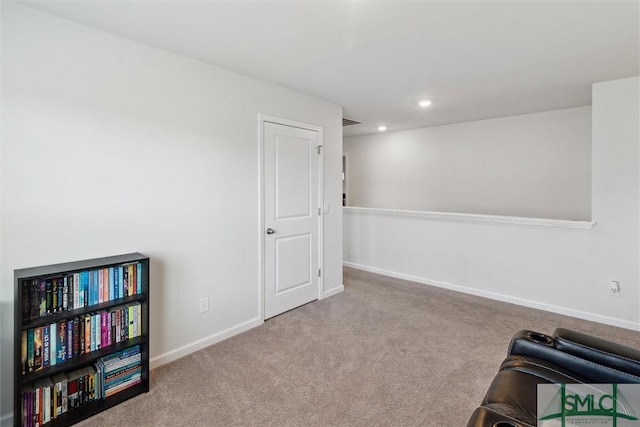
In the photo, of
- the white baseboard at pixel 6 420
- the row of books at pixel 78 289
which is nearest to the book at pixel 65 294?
the row of books at pixel 78 289

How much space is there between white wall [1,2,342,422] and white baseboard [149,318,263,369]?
11mm

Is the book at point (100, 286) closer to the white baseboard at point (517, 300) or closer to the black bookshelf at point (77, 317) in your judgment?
the black bookshelf at point (77, 317)

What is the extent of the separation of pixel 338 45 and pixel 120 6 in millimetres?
1359

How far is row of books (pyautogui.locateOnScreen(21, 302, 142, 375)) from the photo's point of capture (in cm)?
171

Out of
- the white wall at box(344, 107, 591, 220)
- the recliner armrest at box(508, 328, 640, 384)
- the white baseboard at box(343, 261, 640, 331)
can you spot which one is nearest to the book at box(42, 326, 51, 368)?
the recliner armrest at box(508, 328, 640, 384)

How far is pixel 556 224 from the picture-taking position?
350cm

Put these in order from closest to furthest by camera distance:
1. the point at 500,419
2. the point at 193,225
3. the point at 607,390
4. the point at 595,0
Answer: the point at 500,419 → the point at 607,390 → the point at 595,0 → the point at 193,225

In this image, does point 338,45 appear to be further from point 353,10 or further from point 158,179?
point 158,179

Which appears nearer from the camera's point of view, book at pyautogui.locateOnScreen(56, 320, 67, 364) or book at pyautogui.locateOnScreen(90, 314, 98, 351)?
book at pyautogui.locateOnScreen(56, 320, 67, 364)

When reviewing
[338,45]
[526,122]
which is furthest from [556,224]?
[338,45]

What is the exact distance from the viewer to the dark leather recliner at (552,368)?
1266 mm

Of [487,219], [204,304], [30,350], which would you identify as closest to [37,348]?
[30,350]

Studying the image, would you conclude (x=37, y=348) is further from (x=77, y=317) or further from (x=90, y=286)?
(x=90, y=286)

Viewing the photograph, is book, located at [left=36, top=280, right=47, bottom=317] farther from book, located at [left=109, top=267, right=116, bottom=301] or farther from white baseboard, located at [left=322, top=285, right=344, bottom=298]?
white baseboard, located at [left=322, top=285, right=344, bottom=298]
